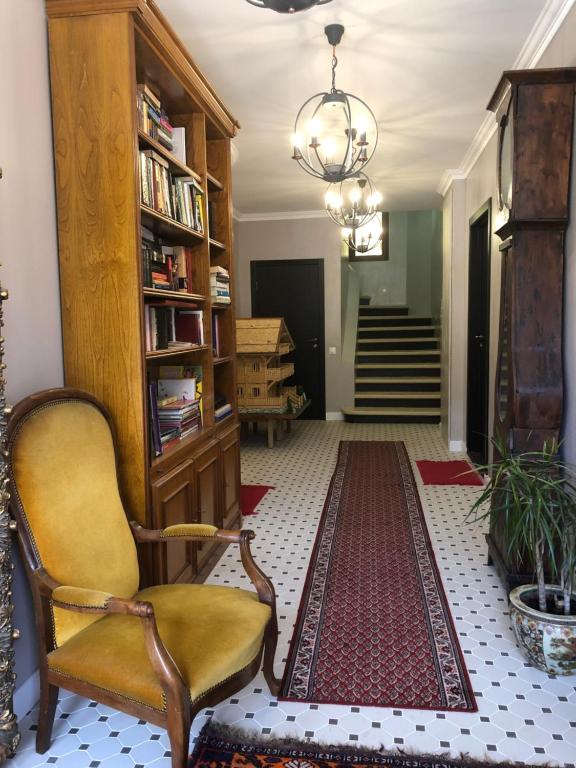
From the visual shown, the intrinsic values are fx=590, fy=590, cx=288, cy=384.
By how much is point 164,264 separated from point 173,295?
28cm

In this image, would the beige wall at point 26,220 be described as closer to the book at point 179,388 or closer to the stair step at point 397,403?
the book at point 179,388

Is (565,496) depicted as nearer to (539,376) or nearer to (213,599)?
(539,376)

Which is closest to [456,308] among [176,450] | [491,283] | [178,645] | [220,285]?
[491,283]

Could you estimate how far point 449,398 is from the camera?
6.14 meters

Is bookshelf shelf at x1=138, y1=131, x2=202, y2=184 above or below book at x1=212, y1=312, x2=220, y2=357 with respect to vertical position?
above

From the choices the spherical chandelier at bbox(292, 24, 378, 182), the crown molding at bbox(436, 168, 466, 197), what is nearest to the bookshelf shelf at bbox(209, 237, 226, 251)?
the spherical chandelier at bbox(292, 24, 378, 182)

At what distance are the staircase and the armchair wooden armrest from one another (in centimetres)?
581

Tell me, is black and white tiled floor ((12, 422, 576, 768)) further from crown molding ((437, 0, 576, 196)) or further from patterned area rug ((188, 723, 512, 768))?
crown molding ((437, 0, 576, 196))

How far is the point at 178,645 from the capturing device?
1736 millimetres

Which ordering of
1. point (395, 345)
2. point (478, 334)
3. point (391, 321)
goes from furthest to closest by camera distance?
point (391, 321) → point (395, 345) → point (478, 334)

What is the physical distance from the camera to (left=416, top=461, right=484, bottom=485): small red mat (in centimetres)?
496

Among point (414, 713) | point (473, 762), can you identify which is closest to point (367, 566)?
point (414, 713)

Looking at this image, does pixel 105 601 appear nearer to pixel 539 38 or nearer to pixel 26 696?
pixel 26 696

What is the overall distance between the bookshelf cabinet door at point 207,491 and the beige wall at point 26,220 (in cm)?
100
